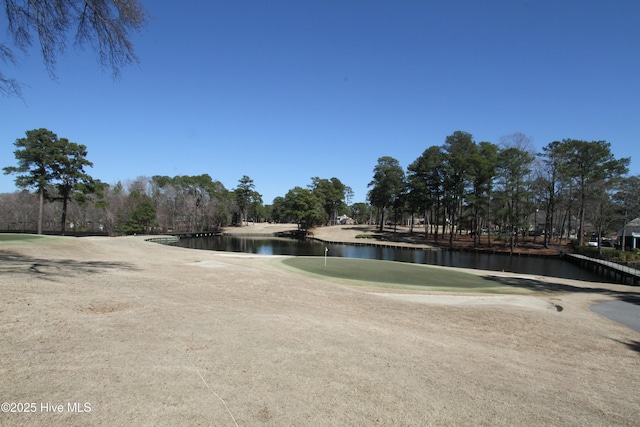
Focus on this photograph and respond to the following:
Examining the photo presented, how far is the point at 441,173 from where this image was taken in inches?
2330

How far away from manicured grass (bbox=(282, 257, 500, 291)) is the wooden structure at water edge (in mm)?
14385

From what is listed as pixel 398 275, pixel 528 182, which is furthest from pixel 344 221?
pixel 398 275

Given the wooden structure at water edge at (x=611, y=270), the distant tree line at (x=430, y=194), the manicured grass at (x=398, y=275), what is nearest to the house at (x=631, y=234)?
the distant tree line at (x=430, y=194)

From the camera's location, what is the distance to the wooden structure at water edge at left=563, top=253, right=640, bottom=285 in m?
27.0

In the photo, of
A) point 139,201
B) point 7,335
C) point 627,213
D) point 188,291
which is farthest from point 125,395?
point 139,201

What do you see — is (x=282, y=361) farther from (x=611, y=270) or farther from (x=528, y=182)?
(x=528, y=182)

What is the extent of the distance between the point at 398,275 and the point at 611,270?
78.2 feet

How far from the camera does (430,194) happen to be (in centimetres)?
6238

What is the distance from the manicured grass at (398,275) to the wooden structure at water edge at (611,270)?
14.4 m

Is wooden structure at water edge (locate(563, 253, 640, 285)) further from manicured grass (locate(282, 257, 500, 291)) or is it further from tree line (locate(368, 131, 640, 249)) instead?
manicured grass (locate(282, 257, 500, 291))

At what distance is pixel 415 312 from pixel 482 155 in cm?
5239

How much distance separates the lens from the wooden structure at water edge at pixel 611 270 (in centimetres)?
2699

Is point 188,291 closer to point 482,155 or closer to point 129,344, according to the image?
point 129,344

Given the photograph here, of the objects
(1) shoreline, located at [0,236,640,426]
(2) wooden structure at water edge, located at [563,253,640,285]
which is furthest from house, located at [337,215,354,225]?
(1) shoreline, located at [0,236,640,426]
